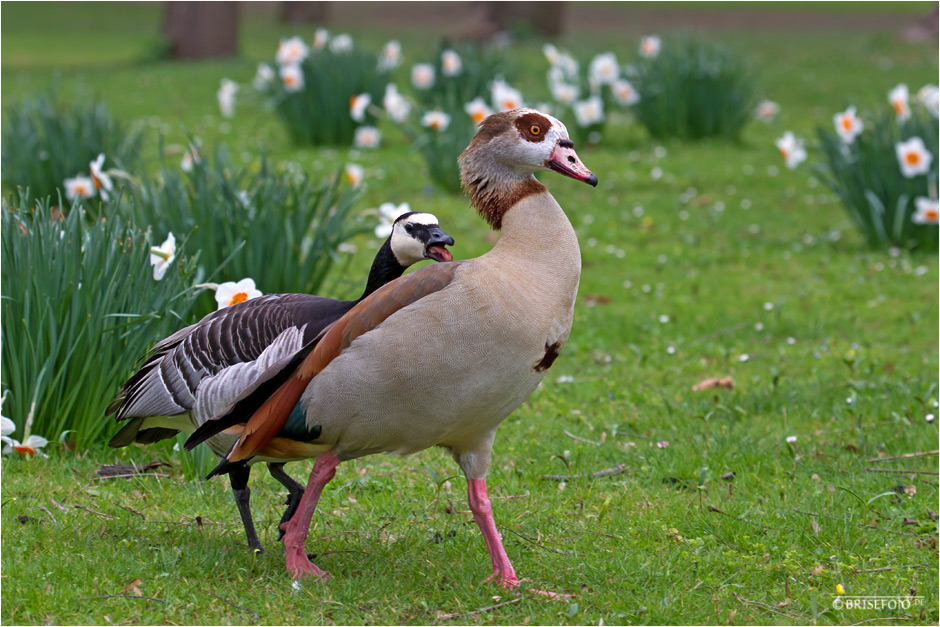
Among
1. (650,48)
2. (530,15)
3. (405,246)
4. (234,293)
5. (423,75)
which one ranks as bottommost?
(234,293)

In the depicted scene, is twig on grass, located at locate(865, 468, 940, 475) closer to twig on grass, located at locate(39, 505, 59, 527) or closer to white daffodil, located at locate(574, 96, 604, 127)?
twig on grass, located at locate(39, 505, 59, 527)

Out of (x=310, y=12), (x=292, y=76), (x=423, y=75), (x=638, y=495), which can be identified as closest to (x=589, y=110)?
(x=423, y=75)

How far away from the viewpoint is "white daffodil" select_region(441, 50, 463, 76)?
35.5ft

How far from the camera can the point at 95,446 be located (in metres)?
4.61

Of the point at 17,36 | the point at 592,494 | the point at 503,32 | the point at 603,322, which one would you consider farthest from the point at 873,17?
the point at 592,494

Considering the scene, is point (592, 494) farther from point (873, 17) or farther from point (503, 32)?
point (873, 17)

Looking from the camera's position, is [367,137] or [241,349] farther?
[367,137]

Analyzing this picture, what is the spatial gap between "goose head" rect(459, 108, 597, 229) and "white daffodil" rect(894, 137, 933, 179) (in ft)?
16.5

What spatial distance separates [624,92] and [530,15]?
1156cm

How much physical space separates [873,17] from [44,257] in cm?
3347

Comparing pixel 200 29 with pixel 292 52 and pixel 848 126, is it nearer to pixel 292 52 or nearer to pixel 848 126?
pixel 292 52

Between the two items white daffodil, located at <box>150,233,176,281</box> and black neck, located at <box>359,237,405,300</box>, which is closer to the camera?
black neck, located at <box>359,237,405,300</box>

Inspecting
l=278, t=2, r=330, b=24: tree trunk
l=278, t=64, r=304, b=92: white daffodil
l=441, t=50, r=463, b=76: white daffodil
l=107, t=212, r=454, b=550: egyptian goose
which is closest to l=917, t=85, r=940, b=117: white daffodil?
l=441, t=50, r=463, b=76: white daffodil

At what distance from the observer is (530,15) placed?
72.5 feet
